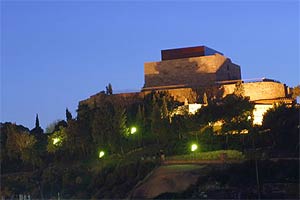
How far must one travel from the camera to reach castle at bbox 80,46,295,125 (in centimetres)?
5594

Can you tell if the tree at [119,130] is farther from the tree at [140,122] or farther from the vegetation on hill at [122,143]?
the tree at [140,122]

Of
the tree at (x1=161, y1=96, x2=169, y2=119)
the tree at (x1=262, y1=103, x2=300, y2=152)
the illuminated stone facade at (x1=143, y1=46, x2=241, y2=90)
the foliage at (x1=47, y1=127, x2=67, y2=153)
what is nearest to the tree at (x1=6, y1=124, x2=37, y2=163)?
the foliage at (x1=47, y1=127, x2=67, y2=153)

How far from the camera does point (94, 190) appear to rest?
133ft

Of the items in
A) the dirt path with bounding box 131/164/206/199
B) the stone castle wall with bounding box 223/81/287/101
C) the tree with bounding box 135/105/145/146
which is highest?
the stone castle wall with bounding box 223/81/287/101

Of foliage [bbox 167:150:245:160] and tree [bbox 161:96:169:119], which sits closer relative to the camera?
foliage [bbox 167:150:245:160]

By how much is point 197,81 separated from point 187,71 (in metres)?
1.36

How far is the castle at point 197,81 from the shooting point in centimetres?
5594

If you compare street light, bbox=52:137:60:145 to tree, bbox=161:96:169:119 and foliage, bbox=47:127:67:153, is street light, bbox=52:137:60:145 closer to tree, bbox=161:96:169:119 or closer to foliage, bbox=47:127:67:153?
foliage, bbox=47:127:67:153

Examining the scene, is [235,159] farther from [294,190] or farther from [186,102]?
[186,102]

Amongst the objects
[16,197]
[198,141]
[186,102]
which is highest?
[186,102]

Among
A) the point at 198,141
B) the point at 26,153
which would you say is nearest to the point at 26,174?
the point at 26,153

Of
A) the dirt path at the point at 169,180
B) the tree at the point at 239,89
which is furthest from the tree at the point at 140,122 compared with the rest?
the dirt path at the point at 169,180

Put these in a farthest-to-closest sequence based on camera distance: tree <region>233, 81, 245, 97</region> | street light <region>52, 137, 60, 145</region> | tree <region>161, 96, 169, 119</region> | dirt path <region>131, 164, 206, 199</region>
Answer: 1. tree <region>233, 81, 245, 97</region>
2. street light <region>52, 137, 60, 145</region>
3. tree <region>161, 96, 169, 119</region>
4. dirt path <region>131, 164, 206, 199</region>

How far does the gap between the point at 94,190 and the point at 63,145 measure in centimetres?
1124
